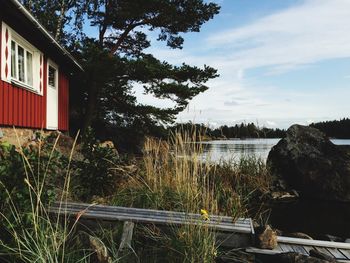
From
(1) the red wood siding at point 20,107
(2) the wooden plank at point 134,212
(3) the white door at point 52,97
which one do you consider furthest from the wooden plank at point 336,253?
(3) the white door at point 52,97

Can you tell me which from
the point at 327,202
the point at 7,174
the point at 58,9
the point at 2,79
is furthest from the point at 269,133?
the point at 58,9

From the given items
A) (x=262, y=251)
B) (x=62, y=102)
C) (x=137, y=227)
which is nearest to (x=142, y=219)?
(x=137, y=227)

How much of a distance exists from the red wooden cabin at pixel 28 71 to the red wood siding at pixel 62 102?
30 mm

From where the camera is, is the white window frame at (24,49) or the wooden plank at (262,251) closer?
the wooden plank at (262,251)

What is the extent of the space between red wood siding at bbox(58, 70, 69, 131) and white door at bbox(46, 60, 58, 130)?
1.31 feet

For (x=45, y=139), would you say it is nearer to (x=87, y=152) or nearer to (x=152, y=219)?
(x=152, y=219)

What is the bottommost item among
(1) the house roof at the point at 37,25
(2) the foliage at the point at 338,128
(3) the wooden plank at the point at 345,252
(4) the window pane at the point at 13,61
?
(3) the wooden plank at the point at 345,252

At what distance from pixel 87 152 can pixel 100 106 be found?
10.3m

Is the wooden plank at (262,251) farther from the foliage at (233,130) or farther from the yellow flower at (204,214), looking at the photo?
the foliage at (233,130)

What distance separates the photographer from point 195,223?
3490 millimetres

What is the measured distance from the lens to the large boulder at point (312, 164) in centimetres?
1066

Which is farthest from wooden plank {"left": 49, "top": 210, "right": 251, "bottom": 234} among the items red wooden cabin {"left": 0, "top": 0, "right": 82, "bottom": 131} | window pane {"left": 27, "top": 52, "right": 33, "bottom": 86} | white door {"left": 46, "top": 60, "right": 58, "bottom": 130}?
white door {"left": 46, "top": 60, "right": 58, "bottom": 130}

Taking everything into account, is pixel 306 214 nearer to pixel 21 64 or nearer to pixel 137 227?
pixel 137 227

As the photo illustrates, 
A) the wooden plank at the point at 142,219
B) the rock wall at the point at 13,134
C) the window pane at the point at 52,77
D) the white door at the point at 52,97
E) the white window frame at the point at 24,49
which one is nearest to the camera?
the wooden plank at the point at 142,219
